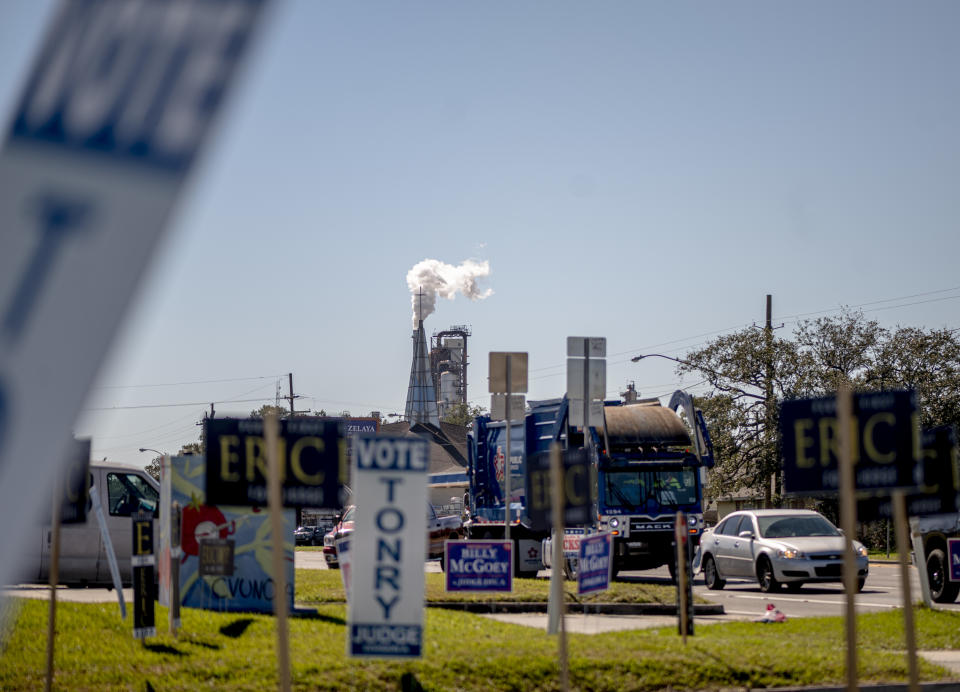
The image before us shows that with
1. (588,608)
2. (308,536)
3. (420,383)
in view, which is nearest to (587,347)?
(588,608)

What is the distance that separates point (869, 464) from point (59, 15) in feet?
22.5

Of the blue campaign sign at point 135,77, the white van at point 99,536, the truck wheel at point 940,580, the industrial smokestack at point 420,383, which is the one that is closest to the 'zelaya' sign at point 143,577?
the white van at point 99,536

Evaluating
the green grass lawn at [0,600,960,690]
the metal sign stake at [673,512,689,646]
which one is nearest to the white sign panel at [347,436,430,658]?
the green grass lawn at [0,600,960,690]

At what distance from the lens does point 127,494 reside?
56.9 ft

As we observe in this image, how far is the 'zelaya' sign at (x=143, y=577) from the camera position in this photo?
11.2 metres

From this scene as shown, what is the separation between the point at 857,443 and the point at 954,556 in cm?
961

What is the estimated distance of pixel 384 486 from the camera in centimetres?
780

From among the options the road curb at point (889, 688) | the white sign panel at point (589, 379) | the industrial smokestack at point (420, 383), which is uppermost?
the industrial smokestack at point (420, 383)

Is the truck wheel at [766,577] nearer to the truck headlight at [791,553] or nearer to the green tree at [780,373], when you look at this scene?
the truck headlight at [791,553]

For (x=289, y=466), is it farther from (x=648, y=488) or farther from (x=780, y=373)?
(x=780, y=373)

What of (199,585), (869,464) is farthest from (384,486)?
(199,585)

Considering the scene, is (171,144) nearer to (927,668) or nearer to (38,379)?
(38,379)

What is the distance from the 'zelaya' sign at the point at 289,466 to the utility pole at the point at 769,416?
3695 centimetres

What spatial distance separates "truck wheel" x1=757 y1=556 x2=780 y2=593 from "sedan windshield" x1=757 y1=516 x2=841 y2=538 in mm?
572
